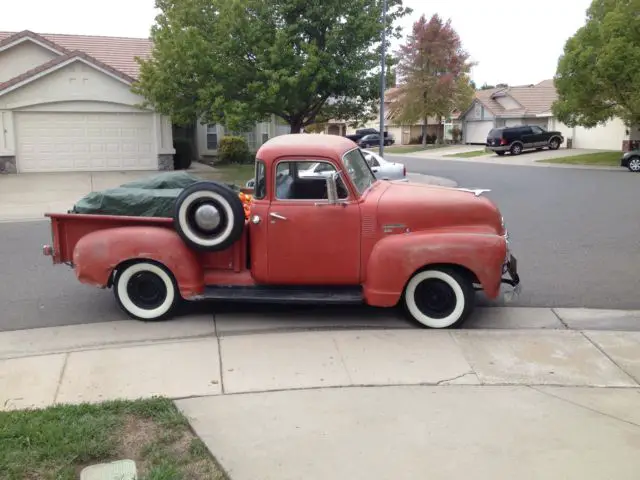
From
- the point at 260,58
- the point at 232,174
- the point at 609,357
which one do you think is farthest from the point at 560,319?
the point at 232,174

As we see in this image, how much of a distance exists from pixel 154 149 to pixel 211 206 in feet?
65.3

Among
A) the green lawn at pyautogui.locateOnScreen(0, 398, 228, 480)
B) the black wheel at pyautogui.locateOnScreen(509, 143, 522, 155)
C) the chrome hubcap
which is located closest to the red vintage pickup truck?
the chrome hubcap

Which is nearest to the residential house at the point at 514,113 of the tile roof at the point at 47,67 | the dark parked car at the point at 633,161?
the dark parked car at the point at 633,161

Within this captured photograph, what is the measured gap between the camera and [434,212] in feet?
20.0

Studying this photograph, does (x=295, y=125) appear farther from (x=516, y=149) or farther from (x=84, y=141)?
(x=516, y=149)

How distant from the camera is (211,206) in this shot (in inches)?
234

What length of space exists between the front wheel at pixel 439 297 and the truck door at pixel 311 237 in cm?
59

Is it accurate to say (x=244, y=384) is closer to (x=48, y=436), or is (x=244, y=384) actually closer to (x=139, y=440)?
(x=139, y=440)

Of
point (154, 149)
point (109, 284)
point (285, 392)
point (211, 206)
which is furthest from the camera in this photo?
point (154, 149)

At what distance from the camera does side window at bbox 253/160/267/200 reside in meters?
6.12

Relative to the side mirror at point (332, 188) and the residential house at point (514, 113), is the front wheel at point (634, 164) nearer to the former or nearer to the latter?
the residential house at point (514, 113)

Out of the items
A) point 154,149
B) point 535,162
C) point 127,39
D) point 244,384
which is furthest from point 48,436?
point 535,162

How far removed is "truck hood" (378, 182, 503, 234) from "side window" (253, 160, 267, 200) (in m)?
1.14

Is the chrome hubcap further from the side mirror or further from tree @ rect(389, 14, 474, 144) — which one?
tree @ rect(389, 14, 474, 144)
